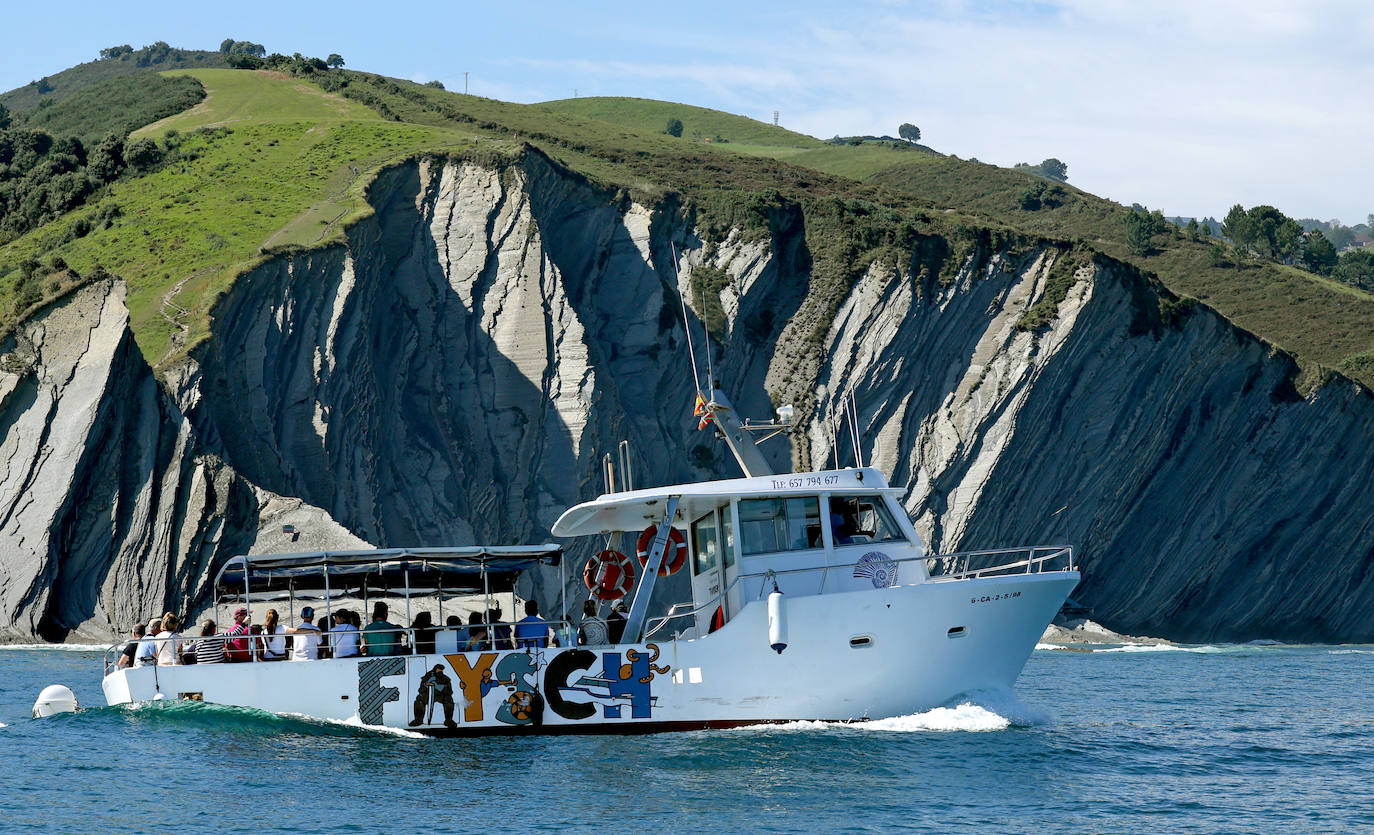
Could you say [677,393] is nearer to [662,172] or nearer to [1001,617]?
[662,172]

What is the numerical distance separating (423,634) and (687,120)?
5409 inches

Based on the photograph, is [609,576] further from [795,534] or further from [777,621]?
[777,621]

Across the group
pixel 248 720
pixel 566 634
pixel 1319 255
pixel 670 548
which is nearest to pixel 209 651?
pixel 248 720

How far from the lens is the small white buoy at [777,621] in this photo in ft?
70.0

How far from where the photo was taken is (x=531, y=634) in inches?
890

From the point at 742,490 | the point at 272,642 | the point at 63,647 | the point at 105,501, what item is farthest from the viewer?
the point at 105,501

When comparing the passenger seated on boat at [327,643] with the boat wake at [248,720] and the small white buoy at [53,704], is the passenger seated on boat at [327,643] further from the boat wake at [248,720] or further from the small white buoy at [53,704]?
the small white buoy at [53,704]

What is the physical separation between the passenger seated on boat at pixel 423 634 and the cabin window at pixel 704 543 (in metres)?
4.50

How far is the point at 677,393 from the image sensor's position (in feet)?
199

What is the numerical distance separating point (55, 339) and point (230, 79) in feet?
146

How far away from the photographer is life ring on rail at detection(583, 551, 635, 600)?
79.7 ft

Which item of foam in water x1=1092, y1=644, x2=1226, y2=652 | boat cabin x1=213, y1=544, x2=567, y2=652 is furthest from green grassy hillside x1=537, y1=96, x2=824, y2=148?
boat cabin x1=213, y1=544, x2=567, y2=652

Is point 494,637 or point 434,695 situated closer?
point 434,695

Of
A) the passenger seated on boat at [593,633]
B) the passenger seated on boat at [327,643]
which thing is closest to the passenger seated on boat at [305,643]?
the passenger seated on boat at [327,643]
